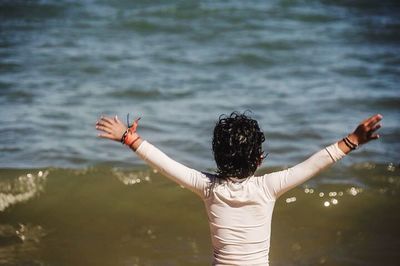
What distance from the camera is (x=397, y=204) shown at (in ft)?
17.2

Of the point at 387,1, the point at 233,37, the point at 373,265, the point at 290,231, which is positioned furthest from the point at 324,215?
the point at 387,1

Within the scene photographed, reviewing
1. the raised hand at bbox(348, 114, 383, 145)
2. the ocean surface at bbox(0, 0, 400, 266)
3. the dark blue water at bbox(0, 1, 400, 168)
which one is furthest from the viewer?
the dark blue water at bbox(0, 1, 400, 168)

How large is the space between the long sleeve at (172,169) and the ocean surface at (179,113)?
5.55 feet

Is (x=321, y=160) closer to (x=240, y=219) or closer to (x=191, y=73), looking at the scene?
(x=240, y=219)

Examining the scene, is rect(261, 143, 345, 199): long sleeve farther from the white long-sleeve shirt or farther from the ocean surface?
the ocean surface

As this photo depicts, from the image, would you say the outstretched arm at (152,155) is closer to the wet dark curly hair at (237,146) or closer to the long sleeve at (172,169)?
the long sleeve at (172,169)

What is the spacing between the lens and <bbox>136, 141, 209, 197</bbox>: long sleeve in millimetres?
2758

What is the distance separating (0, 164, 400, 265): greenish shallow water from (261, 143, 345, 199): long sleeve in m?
1.75

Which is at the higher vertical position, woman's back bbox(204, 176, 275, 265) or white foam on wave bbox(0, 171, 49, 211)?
woman's back bbox(204, 176, 275, 265)

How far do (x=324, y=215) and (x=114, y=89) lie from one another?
16.1 ft

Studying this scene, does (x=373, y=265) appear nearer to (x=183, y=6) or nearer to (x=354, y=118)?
(x=354, y=118)

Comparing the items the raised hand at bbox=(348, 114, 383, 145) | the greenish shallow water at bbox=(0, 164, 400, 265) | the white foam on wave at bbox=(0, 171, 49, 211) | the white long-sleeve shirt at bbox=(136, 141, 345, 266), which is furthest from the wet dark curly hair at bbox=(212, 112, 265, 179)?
the white foam on wave at bbox=(0, 171, 49, 211)

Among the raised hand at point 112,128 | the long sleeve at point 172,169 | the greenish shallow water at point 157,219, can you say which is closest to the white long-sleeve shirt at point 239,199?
the long sleeve at point 172,169

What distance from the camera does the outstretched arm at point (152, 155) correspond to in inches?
108
